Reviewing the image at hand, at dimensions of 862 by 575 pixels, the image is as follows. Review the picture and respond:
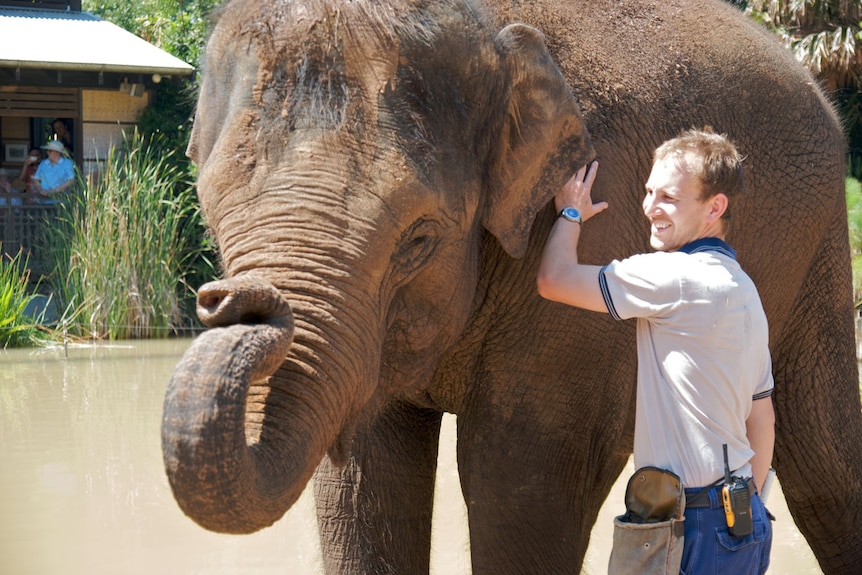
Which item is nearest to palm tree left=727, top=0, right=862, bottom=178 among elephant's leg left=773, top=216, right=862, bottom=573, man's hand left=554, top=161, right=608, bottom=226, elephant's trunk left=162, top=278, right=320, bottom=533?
elephant's leg left=773, top=216, right=862, bottom=573

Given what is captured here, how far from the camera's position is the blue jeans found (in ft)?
10.7

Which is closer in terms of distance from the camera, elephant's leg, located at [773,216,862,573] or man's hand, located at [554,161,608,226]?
man's hand, located at [554,161,608,226]

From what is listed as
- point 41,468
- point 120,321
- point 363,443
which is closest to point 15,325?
point 120,321

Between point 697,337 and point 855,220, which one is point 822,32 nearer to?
point 855,220

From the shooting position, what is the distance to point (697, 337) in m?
3.35

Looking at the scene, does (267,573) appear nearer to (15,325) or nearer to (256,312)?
(256,312)

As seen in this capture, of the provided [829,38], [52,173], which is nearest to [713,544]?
[52,173]

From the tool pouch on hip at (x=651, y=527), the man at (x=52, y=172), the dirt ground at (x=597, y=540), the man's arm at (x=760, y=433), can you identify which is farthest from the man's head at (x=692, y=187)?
the man at (x=52, y=172)

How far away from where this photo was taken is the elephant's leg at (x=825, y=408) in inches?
193

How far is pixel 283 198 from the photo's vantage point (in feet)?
10.2

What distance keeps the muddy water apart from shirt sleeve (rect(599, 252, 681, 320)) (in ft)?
7.23

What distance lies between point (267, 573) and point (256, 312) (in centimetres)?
412

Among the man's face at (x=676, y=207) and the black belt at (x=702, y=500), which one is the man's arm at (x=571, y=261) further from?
the black belt at (x=702, y=500)

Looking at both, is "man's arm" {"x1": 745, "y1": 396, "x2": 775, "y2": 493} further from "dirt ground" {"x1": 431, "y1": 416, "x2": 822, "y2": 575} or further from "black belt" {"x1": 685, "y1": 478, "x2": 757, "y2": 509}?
"dirt ground" {"x1": 431, "y1": 416, "x2": 822, "y2": 575}
